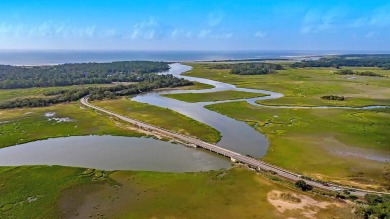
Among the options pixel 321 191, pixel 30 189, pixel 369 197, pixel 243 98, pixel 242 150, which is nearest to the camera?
pixel 369 197

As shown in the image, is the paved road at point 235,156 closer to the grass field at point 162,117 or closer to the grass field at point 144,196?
the grass field at point 162,117

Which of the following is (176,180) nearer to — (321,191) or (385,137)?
(321,191)

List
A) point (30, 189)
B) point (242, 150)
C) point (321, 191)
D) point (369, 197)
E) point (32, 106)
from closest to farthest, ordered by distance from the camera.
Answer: point (369, 197) < point (321, 191) < point (30, 189) < point (242, 150) < point (32, 106)

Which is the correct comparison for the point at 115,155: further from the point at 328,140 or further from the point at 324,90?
the point at 324,90

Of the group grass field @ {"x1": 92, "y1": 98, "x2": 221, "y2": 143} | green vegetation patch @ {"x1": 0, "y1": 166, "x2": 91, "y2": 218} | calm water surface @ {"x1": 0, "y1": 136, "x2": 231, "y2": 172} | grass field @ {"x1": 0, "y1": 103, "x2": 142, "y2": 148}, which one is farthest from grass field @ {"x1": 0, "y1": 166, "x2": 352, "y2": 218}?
grass field @ {"x1": 92, "y1": 98, "x2": 221, "y2": 143}

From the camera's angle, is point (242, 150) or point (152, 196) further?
point (242, 150)

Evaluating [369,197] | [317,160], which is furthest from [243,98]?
[369,197]
